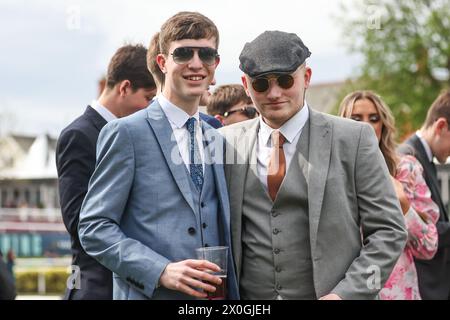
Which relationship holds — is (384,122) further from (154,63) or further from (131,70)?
(154,63)

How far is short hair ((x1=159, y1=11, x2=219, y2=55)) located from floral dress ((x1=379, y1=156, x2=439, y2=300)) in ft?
6.11

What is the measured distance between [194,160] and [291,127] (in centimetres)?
41

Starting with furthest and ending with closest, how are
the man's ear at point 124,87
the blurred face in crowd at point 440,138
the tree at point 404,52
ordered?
the tree at point 404,52 < the blurred face in crowd at point 440,138 < the man's ear at point 124,87

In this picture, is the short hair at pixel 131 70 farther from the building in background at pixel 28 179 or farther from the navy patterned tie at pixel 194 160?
the building in background at pixel 28 179

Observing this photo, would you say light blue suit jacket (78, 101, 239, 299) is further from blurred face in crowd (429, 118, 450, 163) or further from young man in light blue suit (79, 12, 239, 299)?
blurred face in crowd (429, 118, 450, 163)

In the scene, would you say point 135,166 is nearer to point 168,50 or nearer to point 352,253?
point 168,50

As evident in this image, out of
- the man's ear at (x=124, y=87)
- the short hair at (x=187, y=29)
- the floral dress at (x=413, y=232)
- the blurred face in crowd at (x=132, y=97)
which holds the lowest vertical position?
the floral dress at (x=413, y=232)

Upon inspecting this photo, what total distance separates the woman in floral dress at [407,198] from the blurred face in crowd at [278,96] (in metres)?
1.61

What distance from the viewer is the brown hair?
14.9 feet

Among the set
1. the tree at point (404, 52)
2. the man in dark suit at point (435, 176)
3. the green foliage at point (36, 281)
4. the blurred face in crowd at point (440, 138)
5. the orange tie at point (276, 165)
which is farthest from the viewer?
the tree at point (404, 52)

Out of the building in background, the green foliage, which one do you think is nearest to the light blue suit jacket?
the green foliage

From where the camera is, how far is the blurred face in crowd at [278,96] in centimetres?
293

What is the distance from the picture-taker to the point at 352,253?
118 inches

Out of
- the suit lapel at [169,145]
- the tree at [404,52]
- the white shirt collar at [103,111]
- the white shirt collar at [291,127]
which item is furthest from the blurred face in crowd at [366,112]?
the tree at [404,52]
